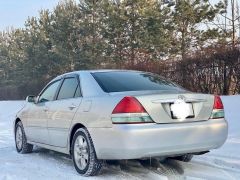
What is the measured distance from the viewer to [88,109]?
17.4 ft

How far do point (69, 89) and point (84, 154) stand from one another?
1.20 metres

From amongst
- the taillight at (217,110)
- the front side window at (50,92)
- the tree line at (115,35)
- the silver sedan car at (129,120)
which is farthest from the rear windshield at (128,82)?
the tree line at (115,35)

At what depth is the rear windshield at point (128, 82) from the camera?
545 cm

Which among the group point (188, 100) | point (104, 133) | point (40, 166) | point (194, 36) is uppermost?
point (194, 36)

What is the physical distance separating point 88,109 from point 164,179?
4.32 feet

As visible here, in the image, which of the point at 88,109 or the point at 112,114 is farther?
the point at 88,109

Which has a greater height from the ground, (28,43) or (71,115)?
(28,43)

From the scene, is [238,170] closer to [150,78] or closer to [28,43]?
[150,78]

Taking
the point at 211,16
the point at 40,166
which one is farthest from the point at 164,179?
the point at 211,16

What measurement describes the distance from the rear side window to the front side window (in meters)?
0.29

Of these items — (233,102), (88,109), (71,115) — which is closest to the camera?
(88,109)

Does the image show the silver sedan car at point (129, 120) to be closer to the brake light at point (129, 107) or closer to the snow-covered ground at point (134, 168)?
the brake light at point (129, 107)

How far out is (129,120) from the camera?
15.6ft

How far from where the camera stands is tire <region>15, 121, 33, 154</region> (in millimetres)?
7562
